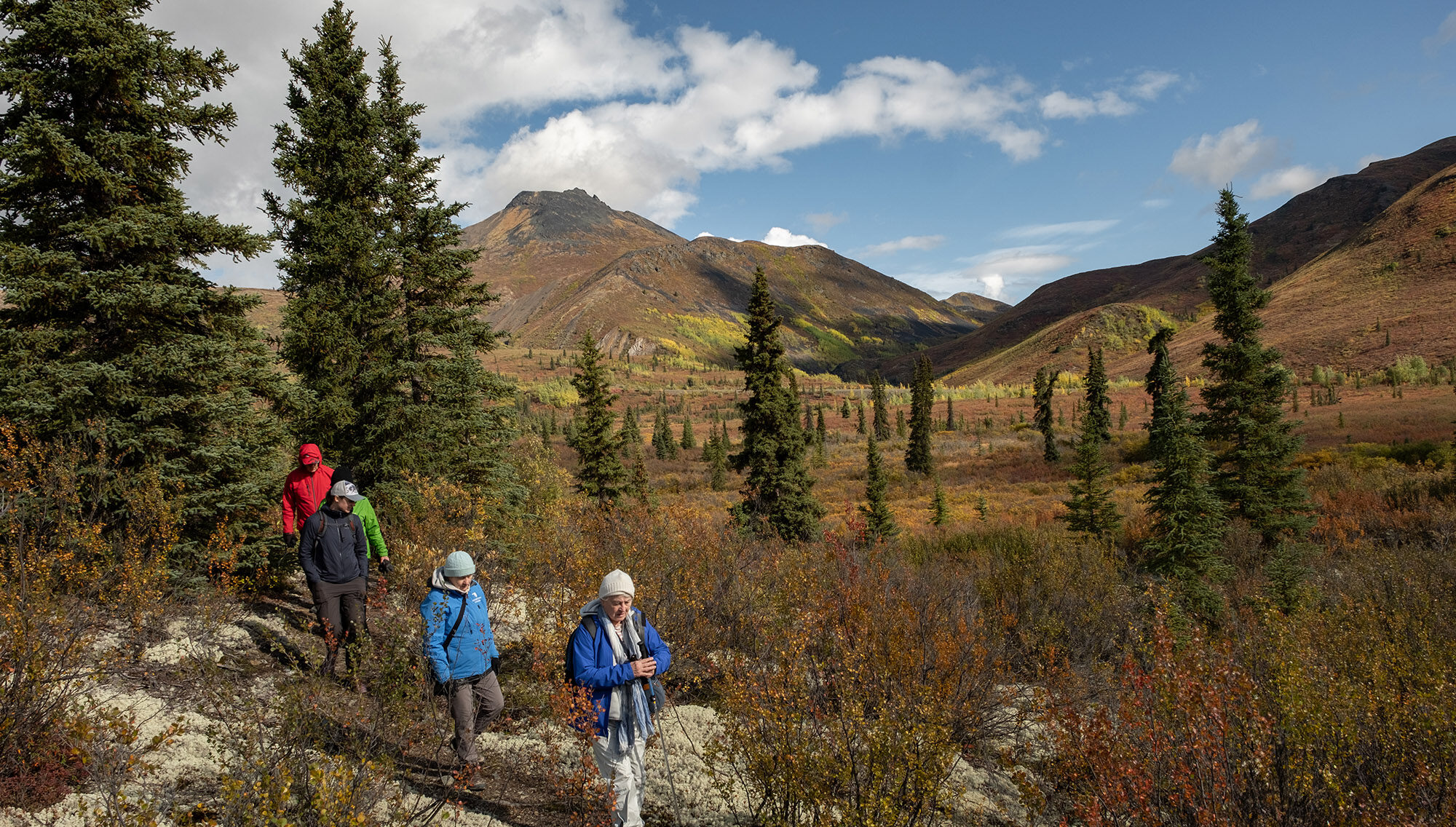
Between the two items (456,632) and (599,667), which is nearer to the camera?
(599,667)

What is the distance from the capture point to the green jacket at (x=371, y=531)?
19.3 feet

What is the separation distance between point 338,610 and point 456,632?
2.08 meters

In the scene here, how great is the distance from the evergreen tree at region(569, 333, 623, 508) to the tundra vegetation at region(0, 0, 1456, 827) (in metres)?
10.5

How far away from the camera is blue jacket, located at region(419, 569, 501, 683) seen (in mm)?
4305

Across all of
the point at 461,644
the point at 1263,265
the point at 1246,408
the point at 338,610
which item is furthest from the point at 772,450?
the point at 1263,265

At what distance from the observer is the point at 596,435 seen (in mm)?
23953

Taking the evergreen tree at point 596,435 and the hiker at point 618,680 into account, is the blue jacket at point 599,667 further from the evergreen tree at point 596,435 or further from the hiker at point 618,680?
the evergreen tree at point 596,435

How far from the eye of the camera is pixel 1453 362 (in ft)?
164

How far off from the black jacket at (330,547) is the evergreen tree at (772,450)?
14.1 meters

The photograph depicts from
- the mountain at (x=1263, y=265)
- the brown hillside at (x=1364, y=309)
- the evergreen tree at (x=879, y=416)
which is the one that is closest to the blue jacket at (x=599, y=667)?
the brown hillside at (x=1364, y=309)

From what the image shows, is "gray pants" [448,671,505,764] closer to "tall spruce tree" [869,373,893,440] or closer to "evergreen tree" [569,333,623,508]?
"evergreen tree" [569,333,623,508]

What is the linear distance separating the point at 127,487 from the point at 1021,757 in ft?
31.2

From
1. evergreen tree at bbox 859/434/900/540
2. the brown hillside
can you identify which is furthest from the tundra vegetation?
the brown hillside

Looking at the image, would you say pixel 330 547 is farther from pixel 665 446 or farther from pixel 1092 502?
pixel 665 446
